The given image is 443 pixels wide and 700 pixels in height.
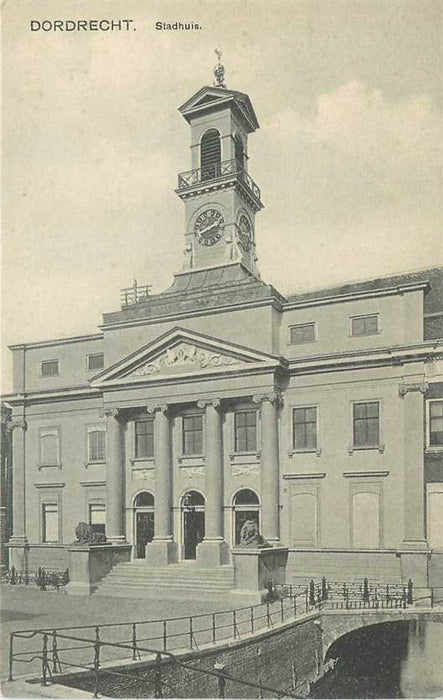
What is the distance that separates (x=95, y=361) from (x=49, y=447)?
13.7ft

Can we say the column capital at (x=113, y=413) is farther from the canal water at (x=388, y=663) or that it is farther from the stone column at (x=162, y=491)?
the canal water at (x=388, y=663)

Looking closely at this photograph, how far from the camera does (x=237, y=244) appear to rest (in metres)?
30.6

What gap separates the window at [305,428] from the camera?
26.4 meters

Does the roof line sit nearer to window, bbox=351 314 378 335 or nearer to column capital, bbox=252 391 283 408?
window, bbox=351 314 378 335

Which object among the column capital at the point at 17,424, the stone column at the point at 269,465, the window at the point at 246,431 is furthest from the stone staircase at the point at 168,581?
the column capital at the point at 17,424

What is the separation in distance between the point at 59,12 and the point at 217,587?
58.0ft

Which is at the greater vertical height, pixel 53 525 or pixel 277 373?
pixel 277 373

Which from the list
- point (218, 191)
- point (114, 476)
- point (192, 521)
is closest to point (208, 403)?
point (192, 521)

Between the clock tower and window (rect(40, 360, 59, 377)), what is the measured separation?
23.2ft

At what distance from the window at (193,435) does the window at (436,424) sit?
8537mm

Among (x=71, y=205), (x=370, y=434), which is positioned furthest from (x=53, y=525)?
(x=71, y=205)

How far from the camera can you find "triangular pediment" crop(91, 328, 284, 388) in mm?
26750

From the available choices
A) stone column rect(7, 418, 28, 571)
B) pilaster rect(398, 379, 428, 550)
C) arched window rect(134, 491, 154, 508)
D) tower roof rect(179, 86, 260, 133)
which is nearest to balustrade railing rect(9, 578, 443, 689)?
pilaster rect(398, 379, 428, 550)

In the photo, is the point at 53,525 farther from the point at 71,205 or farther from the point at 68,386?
the point at 71,205
